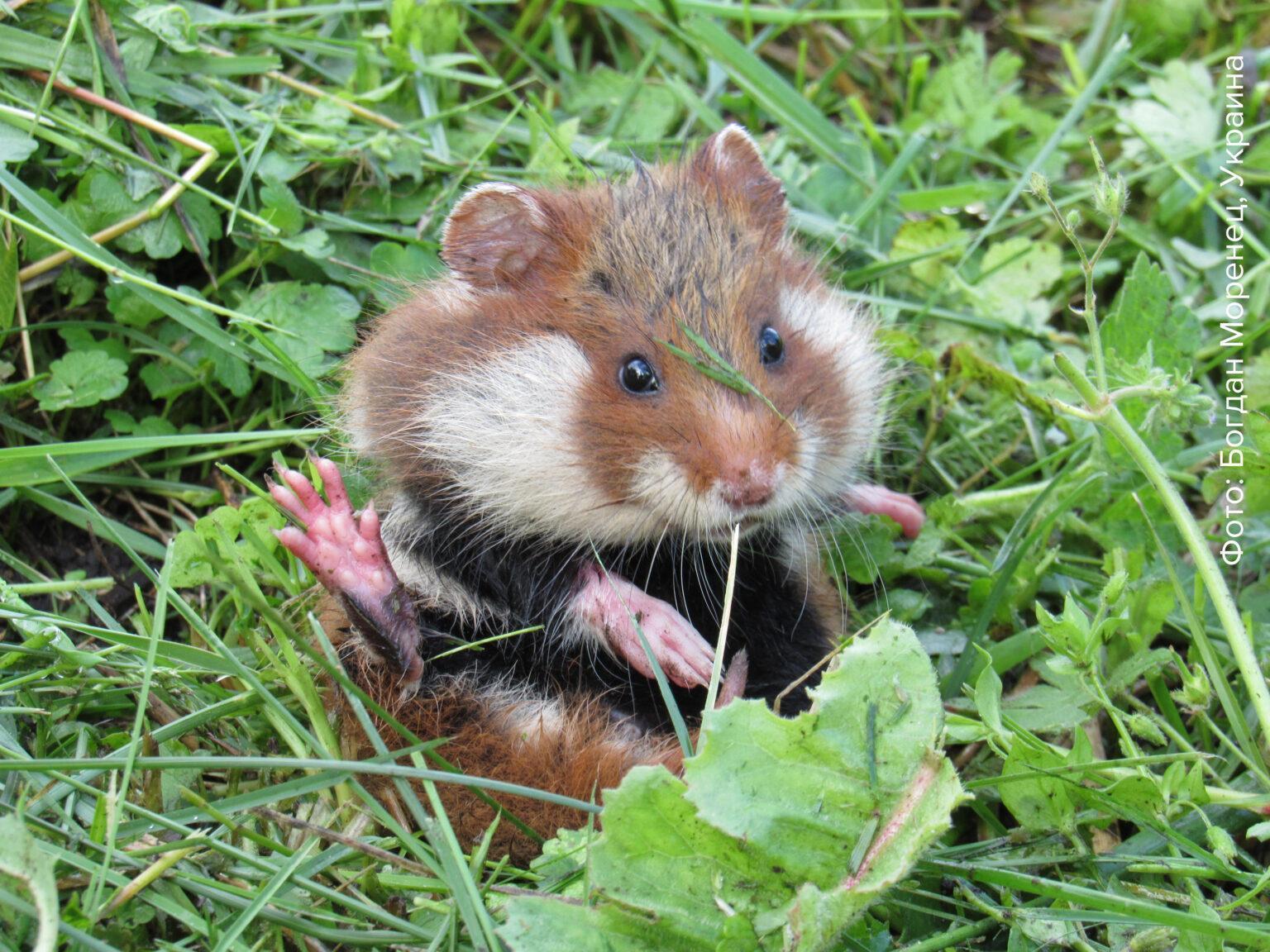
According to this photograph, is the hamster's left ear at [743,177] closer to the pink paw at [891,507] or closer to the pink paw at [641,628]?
the pink paw at [891,507]

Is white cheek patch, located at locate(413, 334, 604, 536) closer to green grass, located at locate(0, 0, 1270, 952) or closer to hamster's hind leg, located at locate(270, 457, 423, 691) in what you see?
hamster's hind leg, located at locate(270, 457, 423, 691)

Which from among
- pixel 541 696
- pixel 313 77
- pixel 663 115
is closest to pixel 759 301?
pixel 541 696

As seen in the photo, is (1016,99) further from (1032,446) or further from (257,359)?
(257,359)

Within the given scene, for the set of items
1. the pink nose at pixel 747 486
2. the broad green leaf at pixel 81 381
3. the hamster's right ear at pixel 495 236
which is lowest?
the broad green leaf at pixel 81 381

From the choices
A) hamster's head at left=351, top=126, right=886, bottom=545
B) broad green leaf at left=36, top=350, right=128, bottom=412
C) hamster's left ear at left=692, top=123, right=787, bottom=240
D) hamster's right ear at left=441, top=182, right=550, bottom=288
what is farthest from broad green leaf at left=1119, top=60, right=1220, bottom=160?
broad green leaf at left=36, top=350, right=128, bottom=412

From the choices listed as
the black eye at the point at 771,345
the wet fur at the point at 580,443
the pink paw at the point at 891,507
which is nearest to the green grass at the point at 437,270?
the pink paw at the point at 891,507

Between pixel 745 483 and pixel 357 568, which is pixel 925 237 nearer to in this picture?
pixel 745 483
